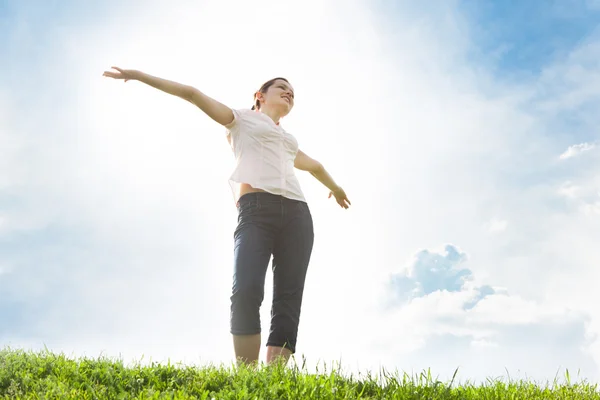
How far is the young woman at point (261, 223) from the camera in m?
4.80

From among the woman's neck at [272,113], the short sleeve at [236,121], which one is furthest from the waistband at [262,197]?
the woman's neck at [272,113]

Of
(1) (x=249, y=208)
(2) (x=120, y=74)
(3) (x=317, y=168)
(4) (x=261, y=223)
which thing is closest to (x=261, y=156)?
(1) (x=249, y=208)

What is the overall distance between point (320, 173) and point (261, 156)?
128 cm

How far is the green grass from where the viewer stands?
146 inches

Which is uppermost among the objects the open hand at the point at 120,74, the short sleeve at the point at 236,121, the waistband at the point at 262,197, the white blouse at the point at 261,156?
the open hand at the point at 120,74

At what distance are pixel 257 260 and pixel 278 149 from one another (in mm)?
1104

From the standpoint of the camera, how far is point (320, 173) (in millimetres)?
6418

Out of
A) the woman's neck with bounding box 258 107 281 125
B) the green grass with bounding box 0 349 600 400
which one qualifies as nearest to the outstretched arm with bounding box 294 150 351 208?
the woman's neck with bounding box 258 107 281 125

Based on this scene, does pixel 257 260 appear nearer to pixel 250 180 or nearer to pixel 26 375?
pixel 250 180

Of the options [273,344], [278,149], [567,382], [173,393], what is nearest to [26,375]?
[173,393]

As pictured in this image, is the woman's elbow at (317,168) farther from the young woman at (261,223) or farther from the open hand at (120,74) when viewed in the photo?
the open hand at (120,74)

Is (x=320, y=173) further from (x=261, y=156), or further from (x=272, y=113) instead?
(x=261, y=156)

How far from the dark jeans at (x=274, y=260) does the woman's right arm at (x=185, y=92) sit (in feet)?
2.59

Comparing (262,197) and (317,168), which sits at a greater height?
(317,168)
